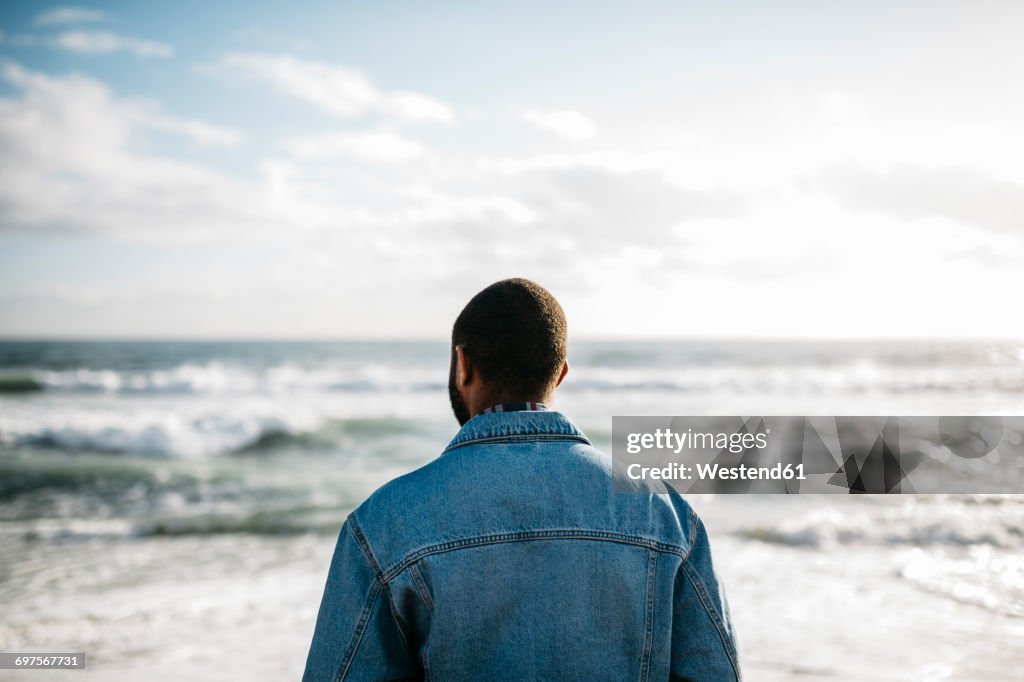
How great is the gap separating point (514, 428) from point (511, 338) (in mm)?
220

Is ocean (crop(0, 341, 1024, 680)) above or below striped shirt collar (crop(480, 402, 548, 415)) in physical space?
below

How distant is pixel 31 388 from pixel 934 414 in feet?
90.5

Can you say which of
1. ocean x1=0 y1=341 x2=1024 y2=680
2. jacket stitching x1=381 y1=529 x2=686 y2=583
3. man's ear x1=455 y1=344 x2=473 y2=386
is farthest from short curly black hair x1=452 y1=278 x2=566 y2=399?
ocean x1=0 y1=341 x2=1024 y2=680

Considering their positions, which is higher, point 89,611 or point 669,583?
point 669,583

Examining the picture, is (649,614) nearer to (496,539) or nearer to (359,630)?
(496,539)

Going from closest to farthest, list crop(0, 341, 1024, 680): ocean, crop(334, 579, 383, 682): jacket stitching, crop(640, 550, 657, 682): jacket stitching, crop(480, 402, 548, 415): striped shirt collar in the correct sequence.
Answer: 1. crop(334, 579, 383, 682): jacket stitching
2. crop(640, 550, 657, 682): jacket stitching
3. crop(480, 402, 548, 415): striped shirt collar
4. crop(0, 341, 1024, 680): ocean

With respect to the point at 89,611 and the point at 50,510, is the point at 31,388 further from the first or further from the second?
the point at 89,611

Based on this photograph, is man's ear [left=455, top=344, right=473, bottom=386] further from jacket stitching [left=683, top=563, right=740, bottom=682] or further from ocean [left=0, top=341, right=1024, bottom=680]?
ocean [left=0, top=341, right=1024, bottom=680]

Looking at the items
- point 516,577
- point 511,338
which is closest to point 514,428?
point 511,338

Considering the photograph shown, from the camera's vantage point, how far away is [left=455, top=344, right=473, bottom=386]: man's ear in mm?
1689

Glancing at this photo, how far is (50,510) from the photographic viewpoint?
27.2ft

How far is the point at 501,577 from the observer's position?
1437 mm

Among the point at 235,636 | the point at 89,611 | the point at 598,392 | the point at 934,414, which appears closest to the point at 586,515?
the point at 235,636

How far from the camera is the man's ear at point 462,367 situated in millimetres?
1689
